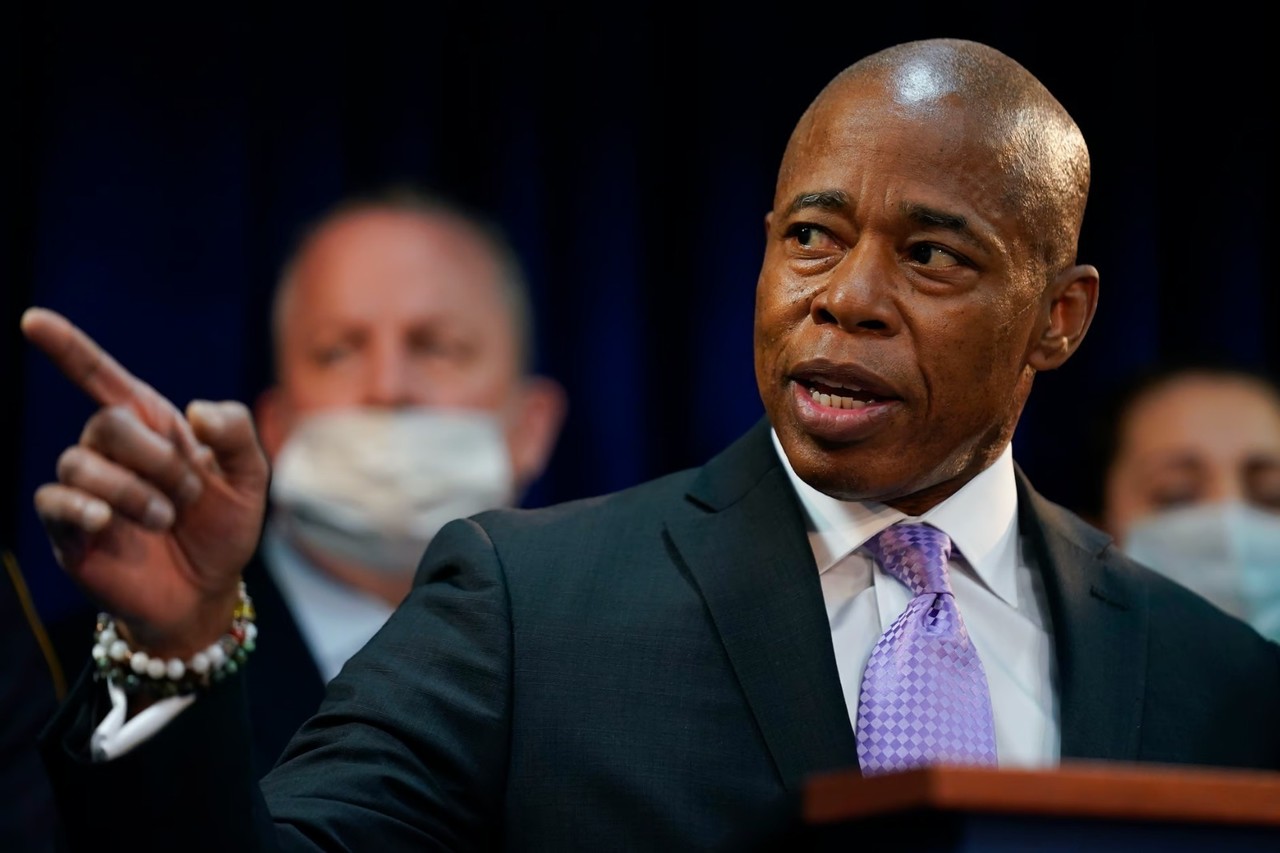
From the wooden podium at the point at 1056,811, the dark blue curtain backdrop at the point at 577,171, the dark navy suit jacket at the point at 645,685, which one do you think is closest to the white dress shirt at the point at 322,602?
the dark blue curtain backdrop at the point at 577,171

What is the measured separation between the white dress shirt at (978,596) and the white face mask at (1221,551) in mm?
1882

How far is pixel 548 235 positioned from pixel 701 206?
1.11 feet

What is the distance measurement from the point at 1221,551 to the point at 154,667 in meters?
3.00

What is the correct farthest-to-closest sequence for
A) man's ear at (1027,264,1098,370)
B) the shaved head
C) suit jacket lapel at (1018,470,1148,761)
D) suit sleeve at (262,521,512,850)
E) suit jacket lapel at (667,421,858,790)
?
man's ear at (1027,264,1098,370) → the shaved head → suit jacket lapel at (1018,470,1148,761) → suit jacket lapel at (667,421,858,790) → suit sleeve at (262,521,512,850)

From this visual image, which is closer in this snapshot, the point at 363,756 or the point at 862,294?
the point at 363,756

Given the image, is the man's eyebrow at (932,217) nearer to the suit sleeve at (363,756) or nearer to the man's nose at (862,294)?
the man's nose at (862,294)

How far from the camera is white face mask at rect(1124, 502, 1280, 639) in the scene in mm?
3994

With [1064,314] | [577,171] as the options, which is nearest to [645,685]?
[1064,314]

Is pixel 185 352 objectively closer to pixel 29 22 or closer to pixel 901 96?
pixel 29 22

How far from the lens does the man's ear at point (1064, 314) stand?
2270mm

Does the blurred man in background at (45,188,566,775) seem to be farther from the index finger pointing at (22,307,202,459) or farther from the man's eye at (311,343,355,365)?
the index finger pointing at (22,307,202,459)

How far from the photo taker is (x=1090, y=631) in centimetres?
215

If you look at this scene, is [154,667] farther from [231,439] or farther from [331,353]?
[331,353]

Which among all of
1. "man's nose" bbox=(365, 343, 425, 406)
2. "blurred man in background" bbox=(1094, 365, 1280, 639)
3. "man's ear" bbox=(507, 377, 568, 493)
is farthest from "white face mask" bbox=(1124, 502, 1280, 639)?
"man's nose" bbox=(365, 343, 425, 406)
